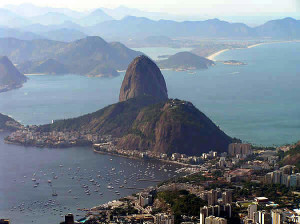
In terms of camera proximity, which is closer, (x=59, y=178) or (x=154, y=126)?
(x=59, y=178)

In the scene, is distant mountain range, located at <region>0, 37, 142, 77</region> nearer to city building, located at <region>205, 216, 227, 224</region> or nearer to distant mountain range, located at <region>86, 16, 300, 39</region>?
distant mountain range, located at <region>86, 16, 300, 39</region>

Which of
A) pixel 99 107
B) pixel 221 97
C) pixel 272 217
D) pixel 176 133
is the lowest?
pixel 272 217

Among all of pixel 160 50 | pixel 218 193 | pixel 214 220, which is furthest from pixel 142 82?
pixel 160 50

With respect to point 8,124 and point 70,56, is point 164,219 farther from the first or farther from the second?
point 70,56

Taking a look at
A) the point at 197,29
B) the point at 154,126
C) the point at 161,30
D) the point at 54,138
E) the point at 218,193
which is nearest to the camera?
the point at 218,193

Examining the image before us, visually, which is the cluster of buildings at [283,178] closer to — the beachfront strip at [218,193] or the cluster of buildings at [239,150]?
the beachfront strip at [218,193]

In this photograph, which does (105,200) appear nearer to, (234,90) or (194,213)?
(194,213)

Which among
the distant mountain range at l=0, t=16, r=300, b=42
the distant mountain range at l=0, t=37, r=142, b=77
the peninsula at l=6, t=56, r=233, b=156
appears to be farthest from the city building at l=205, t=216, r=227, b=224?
the distant mountain range at l=0, t=16, r=300, b=42
